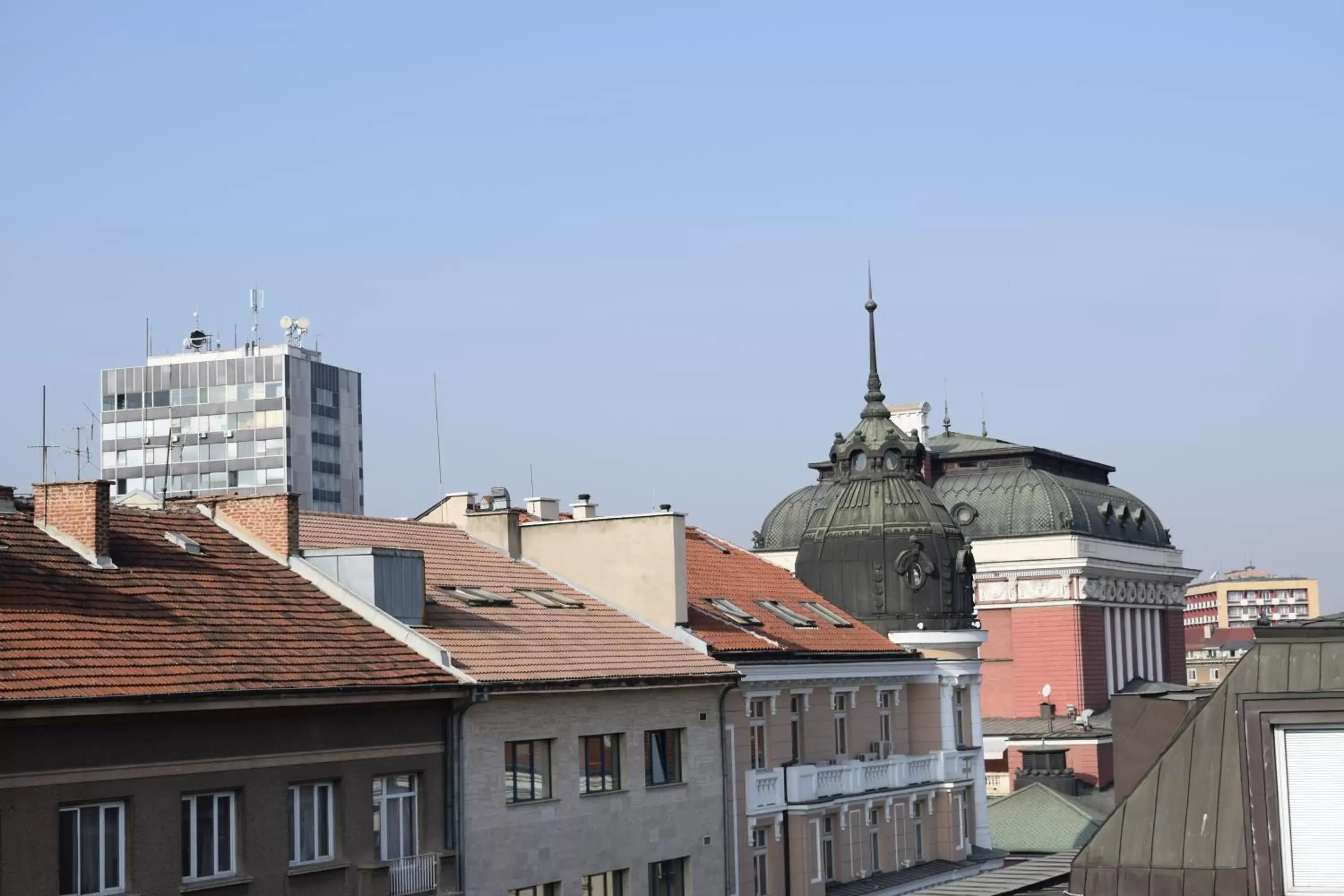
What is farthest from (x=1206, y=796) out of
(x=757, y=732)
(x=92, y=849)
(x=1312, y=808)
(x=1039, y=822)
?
(x=1039, y=822)

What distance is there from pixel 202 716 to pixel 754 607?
24459mm

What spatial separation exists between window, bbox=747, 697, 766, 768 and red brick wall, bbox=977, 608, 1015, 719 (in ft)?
184

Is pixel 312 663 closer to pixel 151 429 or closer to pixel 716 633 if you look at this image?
pixel 716 633

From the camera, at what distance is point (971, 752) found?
56.7 metres

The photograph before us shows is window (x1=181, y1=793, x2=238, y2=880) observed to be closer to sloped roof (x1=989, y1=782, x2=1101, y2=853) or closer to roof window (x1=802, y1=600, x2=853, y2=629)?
roof window (x1=802, y1=600, x2=853, y2=629)

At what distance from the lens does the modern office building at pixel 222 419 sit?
176 meters

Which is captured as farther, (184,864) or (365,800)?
(365,800)

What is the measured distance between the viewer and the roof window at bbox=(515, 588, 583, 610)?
43.8m

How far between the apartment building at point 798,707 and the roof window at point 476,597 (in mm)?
4265

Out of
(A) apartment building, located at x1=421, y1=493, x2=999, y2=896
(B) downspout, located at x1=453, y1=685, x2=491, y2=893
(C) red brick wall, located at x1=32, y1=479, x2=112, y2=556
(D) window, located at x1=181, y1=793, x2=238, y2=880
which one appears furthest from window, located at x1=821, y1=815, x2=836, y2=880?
(C) red brick wall, located at x1=32, y1=479, x2=112, y2=556

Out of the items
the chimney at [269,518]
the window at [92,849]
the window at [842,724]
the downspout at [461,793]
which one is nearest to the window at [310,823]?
the downspout at [461,793]

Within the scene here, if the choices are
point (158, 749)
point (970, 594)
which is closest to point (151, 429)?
point (970, 594)

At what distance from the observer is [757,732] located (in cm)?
4634

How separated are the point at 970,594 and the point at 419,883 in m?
30.0
